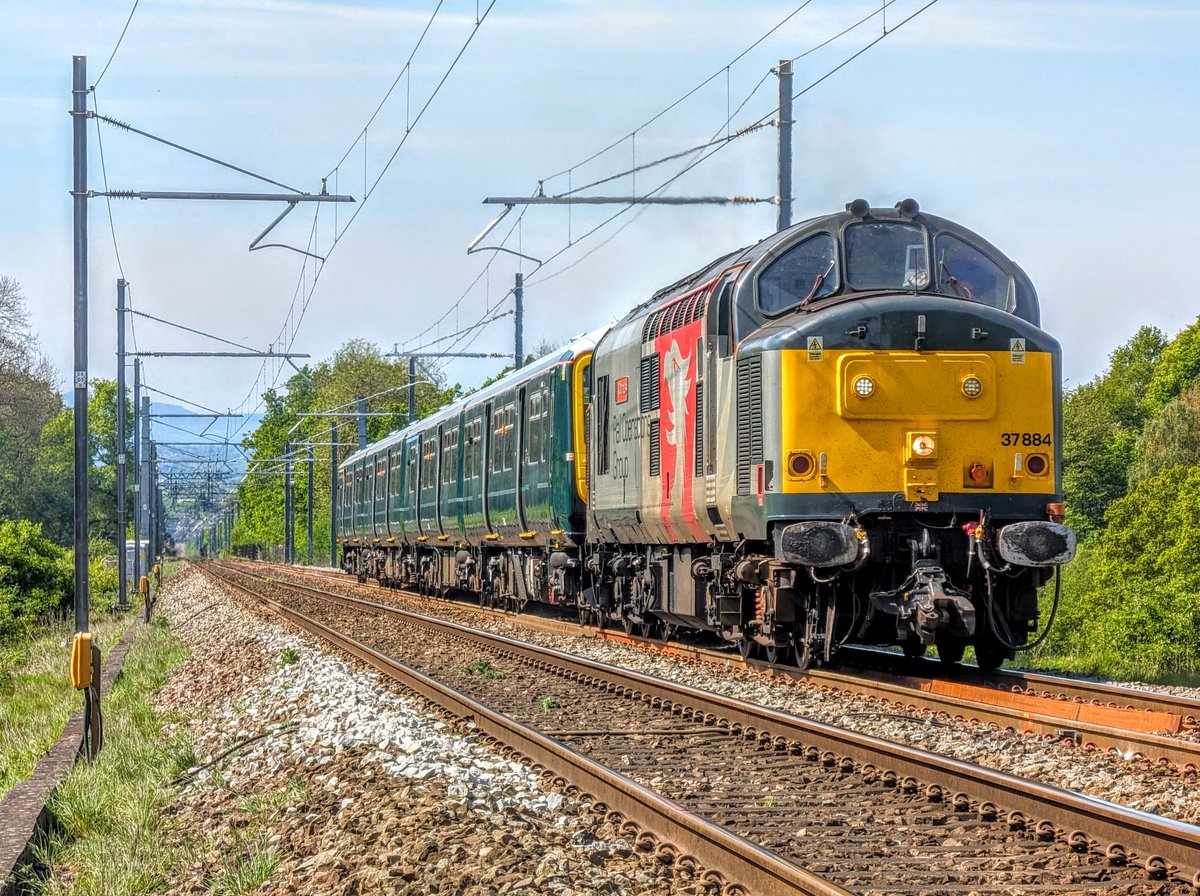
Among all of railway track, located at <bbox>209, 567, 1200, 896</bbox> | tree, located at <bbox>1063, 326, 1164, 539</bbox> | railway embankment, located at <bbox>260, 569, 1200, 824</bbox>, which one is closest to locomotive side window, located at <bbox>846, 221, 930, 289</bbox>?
railway embankment, located at <bbox>260, 569, 1200, 824</bbox>

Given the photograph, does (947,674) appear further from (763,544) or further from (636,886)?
(636,886)

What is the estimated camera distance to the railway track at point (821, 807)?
5812 millimetres

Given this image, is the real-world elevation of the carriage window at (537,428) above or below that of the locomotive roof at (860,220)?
below

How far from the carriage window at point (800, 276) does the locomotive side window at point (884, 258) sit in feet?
0.51

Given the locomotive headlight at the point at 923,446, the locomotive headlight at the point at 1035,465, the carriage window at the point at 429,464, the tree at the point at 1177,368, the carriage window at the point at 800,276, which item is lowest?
the locomotive headlight at the point at 1035,465

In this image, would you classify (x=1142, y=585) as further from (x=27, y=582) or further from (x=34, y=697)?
(x=34, y=697)

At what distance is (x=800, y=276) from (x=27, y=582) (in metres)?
24.1

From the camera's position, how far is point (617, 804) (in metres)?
7.28

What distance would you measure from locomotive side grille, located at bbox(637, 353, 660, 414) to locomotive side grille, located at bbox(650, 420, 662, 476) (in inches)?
7.4

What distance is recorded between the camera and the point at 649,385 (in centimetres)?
1511

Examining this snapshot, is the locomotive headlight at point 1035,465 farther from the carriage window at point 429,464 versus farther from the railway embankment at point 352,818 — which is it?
the carriage window at point 429,464

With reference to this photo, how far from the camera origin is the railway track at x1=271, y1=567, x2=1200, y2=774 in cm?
849

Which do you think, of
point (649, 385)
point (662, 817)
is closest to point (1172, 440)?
point (649, 385)

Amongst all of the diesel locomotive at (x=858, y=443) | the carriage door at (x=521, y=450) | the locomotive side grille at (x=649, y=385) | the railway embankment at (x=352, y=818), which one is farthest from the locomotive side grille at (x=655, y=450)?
the carriage door at (x=521, y=450)
